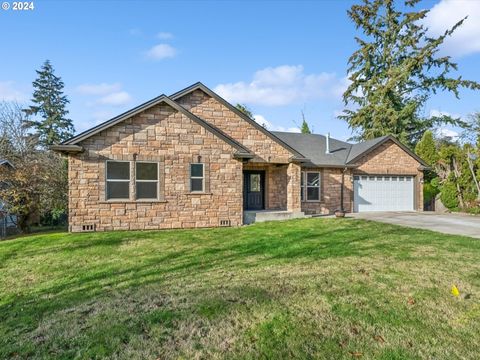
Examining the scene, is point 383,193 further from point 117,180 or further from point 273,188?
point 117,180

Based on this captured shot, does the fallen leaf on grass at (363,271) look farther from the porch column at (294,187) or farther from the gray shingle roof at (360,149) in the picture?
the gray shingle roof at (360,149)

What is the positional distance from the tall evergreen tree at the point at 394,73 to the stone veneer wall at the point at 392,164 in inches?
419

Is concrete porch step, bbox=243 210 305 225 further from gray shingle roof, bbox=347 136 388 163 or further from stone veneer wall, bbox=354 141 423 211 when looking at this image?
stone veneer wall, bbox=354 141 423 211

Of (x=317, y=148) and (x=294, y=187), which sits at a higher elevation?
(x=317, y=148)

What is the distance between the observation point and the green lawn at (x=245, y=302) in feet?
10.6

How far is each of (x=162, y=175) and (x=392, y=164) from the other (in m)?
13.4

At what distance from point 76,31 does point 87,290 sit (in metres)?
11.1

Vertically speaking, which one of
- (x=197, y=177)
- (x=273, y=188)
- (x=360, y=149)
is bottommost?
(x=273, y=188)

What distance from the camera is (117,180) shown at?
11.5 m

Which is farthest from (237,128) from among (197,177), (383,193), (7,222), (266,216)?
(7,222)

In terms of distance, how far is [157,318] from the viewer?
383cm

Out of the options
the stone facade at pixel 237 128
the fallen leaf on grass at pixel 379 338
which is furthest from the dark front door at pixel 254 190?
the fallen leaf on grass at pixel 379 338

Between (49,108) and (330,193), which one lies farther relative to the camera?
(49,108)

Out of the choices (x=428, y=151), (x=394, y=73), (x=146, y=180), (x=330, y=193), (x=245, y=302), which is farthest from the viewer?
(x=394, y=73)
